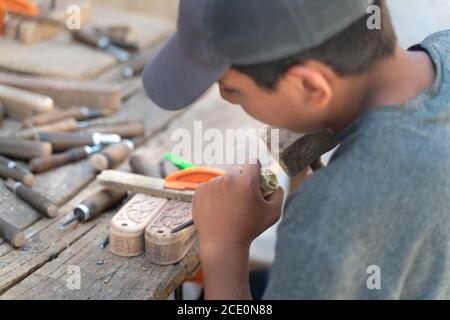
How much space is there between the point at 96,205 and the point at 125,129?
45 centimetres

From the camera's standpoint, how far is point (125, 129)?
2045mm

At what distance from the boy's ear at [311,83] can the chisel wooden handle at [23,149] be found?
38.1 inches

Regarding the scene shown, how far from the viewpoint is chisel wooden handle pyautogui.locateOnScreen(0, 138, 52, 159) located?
183cm

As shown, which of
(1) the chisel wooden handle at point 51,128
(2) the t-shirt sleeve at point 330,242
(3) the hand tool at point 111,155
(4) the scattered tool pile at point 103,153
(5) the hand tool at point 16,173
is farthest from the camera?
(1) the chisel wooden handle at point 51,128

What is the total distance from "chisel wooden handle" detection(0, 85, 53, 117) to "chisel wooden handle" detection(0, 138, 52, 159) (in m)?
0.23

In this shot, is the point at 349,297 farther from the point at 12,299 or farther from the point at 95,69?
the point at 95,69

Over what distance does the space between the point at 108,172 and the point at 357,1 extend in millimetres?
895

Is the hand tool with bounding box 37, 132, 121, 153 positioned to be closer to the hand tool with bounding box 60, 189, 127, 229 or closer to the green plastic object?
the green plastic object

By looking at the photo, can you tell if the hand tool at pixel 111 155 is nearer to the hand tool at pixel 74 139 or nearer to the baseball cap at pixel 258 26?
the hand tool at pixel 74 139

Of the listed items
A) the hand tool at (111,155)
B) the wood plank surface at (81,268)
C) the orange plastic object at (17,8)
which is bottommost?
the wood plank surface at (81,268)

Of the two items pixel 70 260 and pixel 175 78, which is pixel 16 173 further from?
pixel 175 78

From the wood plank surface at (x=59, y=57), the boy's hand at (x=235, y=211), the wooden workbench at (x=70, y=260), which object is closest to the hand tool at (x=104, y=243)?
the wooden workbench at (x=70, y=260)

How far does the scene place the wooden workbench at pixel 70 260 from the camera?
A: 138cm
